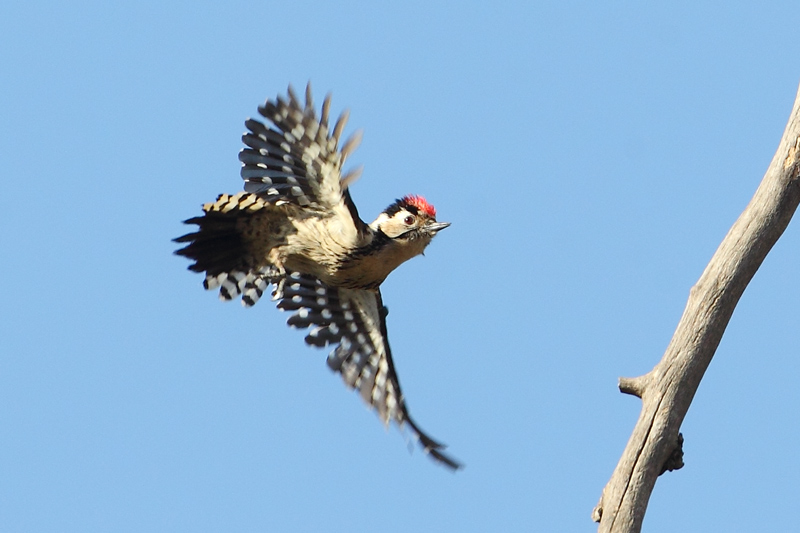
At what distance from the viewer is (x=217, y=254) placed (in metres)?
6.52

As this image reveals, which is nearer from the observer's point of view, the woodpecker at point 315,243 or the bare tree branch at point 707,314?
the bare tree branch at point 707,314

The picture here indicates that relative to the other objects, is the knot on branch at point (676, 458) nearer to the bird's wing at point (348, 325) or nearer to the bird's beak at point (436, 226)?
the bird's beak at point (436, 226)

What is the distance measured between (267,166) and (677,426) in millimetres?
2866

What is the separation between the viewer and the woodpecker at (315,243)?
589 centimetres

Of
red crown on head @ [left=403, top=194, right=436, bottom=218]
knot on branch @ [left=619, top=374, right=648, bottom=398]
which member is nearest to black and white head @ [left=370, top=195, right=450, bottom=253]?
red crown on head @ [left=403, top=194, right=436, bottom=218]

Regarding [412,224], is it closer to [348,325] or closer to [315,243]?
[315,243]

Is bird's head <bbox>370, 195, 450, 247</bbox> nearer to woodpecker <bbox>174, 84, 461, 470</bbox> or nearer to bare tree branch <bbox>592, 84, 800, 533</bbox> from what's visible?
woodpecker <bbox>174, 84, 461, 470</bbox>

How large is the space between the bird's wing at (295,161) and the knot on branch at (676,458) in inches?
92.6

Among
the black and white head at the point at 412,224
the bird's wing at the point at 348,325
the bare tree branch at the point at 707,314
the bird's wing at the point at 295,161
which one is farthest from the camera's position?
the bird's wing at the point at 348,325

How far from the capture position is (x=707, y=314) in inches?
172

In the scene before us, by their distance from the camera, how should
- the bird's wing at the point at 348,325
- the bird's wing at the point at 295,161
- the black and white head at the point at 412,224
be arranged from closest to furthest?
the bird's wing at the point at 295,161 → the black and white head at the point at 412,224 → the bird's wing at the point at 348,325

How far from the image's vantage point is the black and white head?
6.32 metres

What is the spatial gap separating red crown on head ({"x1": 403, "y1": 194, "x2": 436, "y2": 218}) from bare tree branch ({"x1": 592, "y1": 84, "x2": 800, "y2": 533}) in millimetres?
2341

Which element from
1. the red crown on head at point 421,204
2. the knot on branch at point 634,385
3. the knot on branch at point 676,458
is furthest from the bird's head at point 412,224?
the knot on branch at point 676,458
